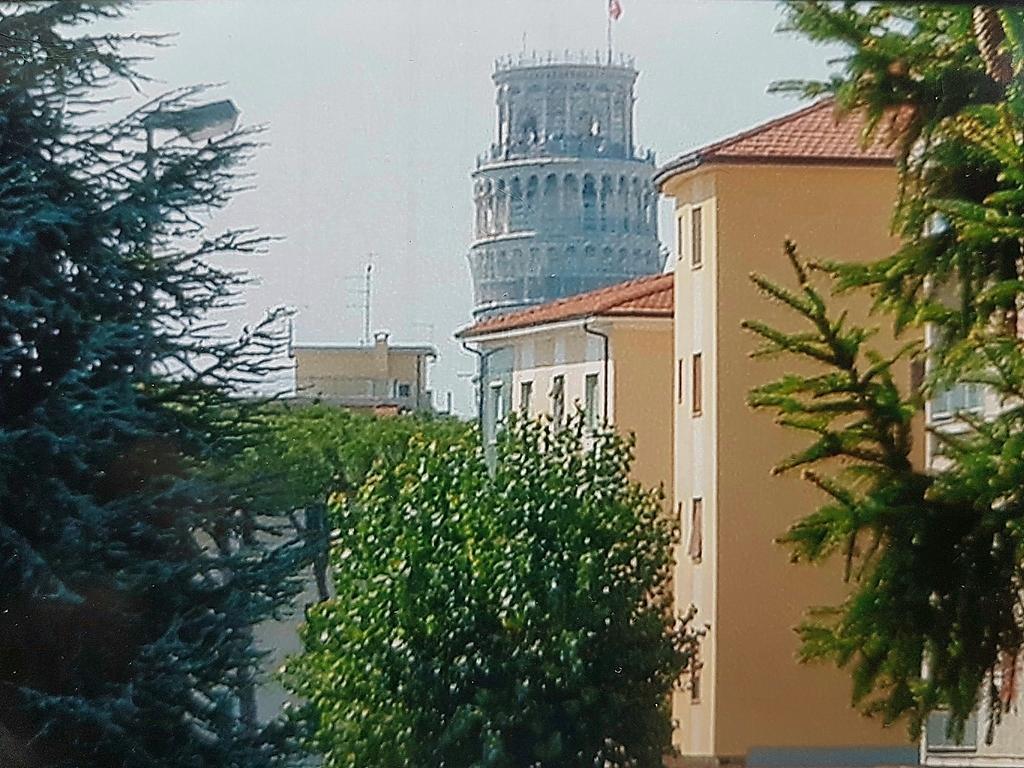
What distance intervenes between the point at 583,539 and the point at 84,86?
1185mm

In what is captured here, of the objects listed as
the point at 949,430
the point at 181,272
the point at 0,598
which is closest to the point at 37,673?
the point at 0,598

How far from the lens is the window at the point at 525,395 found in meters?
4.57

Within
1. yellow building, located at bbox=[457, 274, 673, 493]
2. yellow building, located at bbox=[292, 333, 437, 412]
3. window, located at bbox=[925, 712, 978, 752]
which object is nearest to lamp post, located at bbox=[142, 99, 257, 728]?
yellow building, located at bbox=[292, 333, 437, 412]

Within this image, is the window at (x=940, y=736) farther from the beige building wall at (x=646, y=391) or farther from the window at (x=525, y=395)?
the window at (x=525, y=395)

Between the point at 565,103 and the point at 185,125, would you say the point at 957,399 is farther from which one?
the point at 185,125

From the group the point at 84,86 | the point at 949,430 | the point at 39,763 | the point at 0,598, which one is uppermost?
the point at 84,86

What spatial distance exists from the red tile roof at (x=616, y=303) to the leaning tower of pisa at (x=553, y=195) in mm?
19

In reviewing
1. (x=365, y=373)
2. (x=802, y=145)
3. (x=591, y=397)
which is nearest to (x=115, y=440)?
(x=365, y=373)

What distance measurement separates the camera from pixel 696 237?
4543 millimetres

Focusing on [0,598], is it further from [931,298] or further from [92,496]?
[931,298]

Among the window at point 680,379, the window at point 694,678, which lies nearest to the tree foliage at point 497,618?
the window at point 694,678

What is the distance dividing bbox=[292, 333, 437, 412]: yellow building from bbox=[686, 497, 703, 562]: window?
0.49 meters

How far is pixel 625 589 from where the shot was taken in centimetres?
461

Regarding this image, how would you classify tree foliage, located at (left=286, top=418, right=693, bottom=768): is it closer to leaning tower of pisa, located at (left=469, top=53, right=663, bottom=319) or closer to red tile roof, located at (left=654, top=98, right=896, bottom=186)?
leaning tower of pisa, located at (left=469, top=53, right=663, bottom=319)
